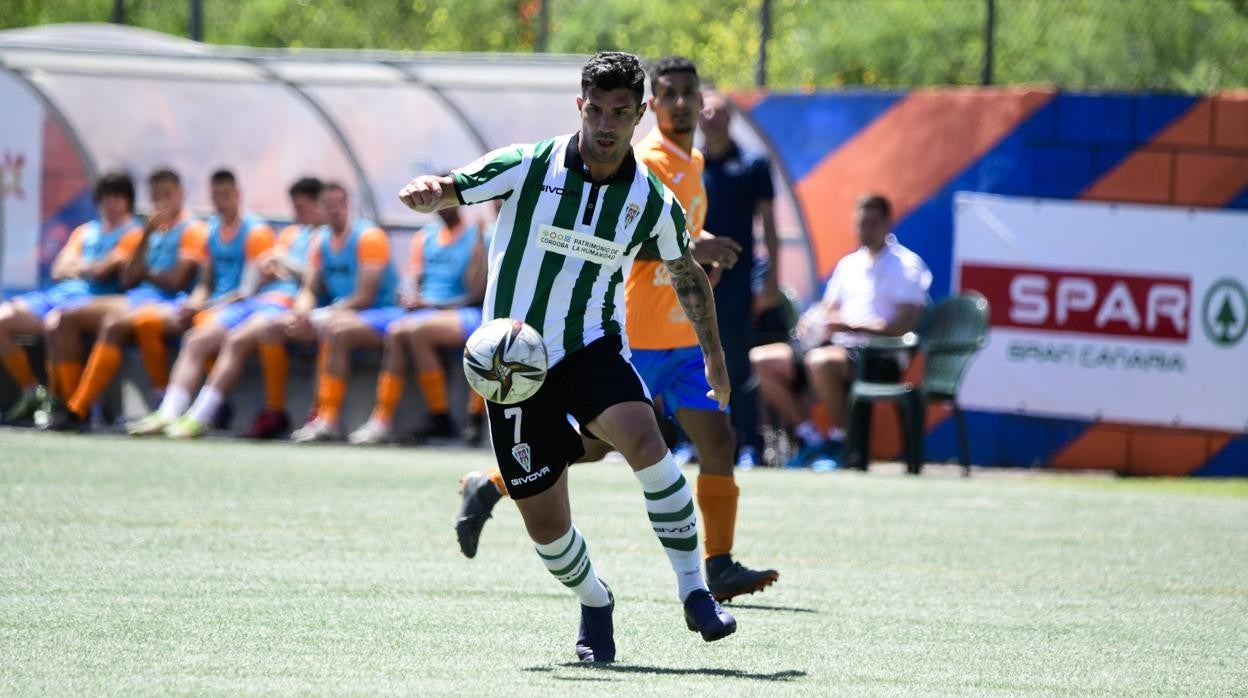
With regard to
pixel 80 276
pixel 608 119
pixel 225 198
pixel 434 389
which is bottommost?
pixel 434 389

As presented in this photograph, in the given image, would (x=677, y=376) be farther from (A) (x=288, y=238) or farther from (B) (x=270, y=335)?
(A) (x=288, y=238)

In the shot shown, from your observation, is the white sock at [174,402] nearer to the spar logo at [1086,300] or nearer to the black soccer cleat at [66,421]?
the black soccer cleat at [66,421]

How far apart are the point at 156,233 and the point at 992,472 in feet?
Result: 21.7

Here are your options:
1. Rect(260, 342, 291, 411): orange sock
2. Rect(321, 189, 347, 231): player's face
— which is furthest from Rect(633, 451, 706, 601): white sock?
Rect(321, 189, 347, 231): player's face

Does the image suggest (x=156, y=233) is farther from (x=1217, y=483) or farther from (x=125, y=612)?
(x=125, y=612)

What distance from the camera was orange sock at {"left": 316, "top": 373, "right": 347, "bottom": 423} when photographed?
14.1 meters

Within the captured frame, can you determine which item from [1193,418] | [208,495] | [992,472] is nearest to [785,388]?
[992,472]

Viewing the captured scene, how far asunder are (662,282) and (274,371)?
729 cm

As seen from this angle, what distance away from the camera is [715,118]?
11.1 m

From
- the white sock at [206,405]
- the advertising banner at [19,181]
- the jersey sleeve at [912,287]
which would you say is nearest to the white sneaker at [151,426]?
the white sock at [206,405]

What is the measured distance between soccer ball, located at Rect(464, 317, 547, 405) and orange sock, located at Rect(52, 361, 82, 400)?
956 cm

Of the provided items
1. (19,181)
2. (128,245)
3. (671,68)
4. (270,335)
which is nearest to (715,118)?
(671,68)

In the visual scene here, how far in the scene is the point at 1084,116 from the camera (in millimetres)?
14117

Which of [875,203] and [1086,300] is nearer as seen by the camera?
[875,203]
